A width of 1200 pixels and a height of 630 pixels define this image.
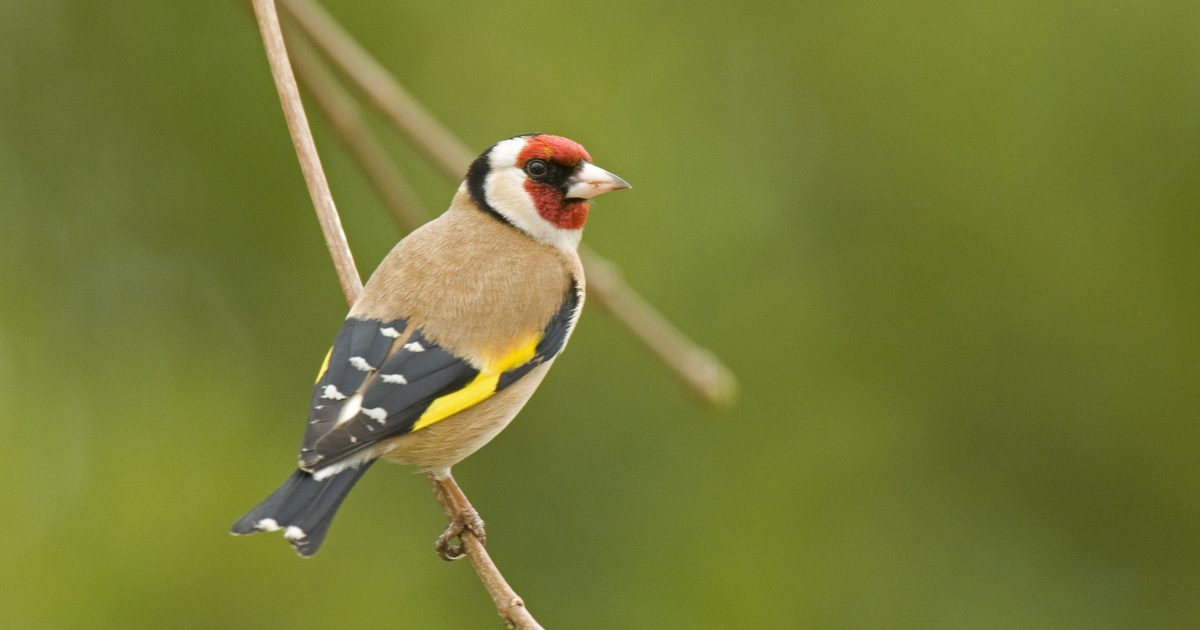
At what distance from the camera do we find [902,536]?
24.9 ft

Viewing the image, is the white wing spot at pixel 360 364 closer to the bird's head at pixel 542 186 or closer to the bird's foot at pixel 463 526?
the bird's foot at pixel 463 526

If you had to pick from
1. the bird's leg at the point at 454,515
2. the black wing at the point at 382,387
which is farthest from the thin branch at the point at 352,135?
the bird's leg at the point at 454,515

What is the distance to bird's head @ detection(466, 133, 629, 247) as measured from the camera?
14.1 ft

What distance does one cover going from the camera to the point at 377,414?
353 cm

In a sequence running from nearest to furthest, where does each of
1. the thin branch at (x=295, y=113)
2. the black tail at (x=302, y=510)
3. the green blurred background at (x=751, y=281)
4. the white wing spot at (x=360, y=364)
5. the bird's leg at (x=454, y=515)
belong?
the black tail at (x=302, y=510) → the thin branch at (x=295, y=113) → the white wing spot at (x=360, y=364) → the bird's leg at (x=454, y=515) → the green blurred background at (x=751, y=281)

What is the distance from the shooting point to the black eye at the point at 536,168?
14.3ft

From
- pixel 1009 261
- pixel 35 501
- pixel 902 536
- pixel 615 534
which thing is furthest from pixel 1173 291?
pixel 35 501

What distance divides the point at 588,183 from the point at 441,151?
1.44 feet

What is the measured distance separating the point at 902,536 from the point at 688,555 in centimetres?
130

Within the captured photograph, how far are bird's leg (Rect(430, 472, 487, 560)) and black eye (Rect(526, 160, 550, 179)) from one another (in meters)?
0.97

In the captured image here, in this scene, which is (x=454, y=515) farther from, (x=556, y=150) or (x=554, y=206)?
(x=556, y=150)

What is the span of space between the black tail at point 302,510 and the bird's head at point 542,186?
43.6 inches

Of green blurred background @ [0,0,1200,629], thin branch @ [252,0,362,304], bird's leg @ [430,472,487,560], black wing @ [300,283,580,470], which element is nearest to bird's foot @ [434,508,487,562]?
bird's leg @ [430,472,487,560]

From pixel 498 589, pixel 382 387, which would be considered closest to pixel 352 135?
pixel 382 387
